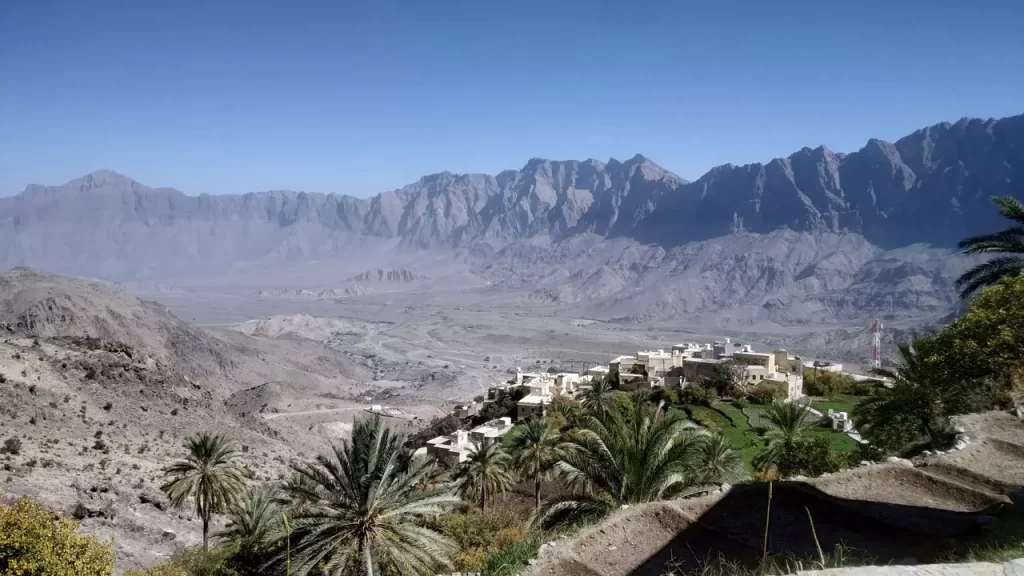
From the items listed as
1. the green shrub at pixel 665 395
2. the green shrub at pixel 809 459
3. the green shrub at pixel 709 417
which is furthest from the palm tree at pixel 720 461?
the green shrub at pixel 665 395

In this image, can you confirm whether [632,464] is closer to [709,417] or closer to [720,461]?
[720,461]

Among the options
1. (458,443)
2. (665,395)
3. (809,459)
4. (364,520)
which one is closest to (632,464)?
(364,520)

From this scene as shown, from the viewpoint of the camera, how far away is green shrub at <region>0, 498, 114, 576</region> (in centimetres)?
898

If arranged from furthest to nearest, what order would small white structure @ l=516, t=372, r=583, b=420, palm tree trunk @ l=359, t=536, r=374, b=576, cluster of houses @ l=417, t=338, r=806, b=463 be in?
small white structure @ l=516, t=372, r=583, b=420 → cluster of houses @ l=417, t=338, r=806, b=463 → palm tree trunk @ l=359, t=536, r=374, b=576

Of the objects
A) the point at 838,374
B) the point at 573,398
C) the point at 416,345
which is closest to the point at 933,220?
the point at 416,345

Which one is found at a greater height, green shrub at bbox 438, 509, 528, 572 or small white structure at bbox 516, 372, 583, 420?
green shrub at bbox 438, 509, 528, 572

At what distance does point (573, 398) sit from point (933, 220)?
563ft

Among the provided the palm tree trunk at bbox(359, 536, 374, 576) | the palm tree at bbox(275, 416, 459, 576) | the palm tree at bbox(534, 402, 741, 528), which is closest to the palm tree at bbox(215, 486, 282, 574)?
the palm tree at bbox(275, 416, 459, 576)

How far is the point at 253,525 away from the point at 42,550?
939cm

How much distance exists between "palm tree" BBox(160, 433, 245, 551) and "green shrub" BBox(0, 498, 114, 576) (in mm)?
9830

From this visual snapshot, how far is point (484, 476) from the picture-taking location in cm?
2241

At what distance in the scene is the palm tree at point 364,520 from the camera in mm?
10664

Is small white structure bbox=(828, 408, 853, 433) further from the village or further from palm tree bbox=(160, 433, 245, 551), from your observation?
palm tree bbox=(160, 433, 245, 551)

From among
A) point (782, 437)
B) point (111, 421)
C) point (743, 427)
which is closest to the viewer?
point (782, 437)
